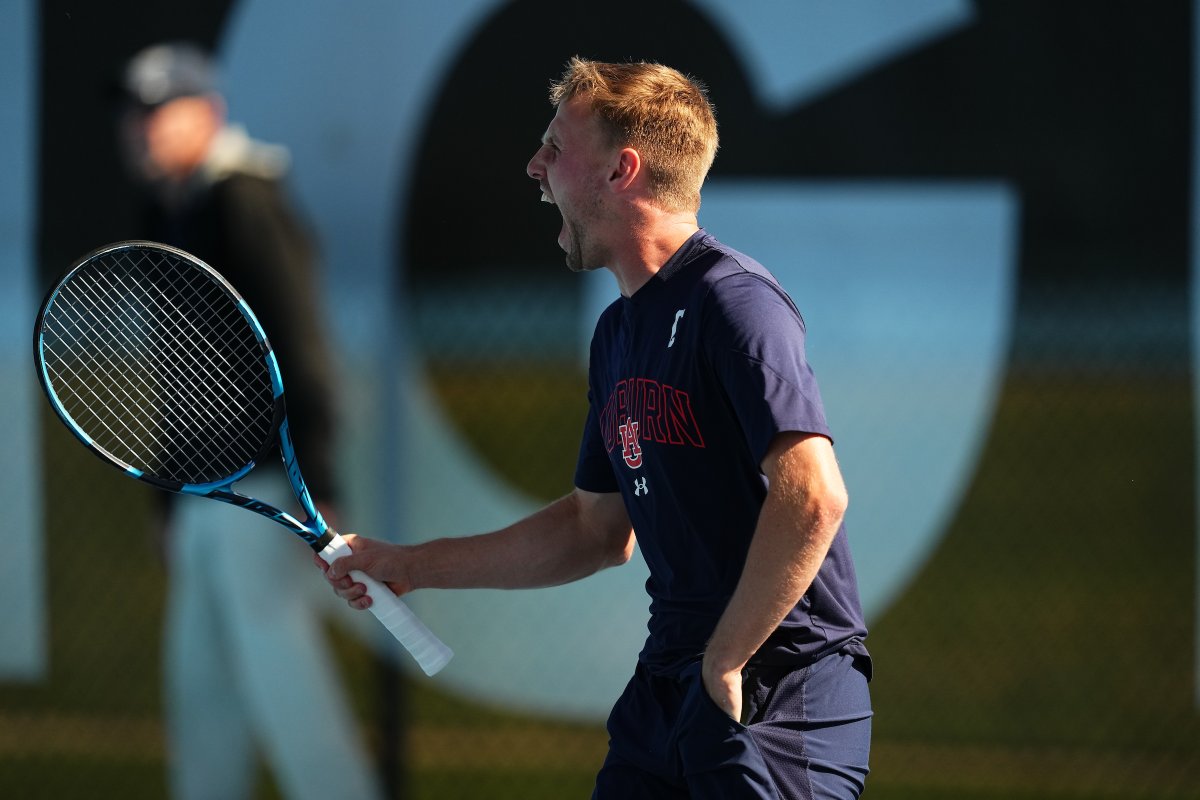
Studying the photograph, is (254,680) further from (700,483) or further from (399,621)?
(700,483)

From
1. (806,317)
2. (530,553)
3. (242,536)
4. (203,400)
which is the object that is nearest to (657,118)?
(530,553)

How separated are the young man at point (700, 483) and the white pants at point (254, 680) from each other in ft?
5.24

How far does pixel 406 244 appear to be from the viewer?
3797 mm

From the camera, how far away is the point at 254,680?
3.79 meters

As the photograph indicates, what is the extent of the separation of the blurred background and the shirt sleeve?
1877 mm

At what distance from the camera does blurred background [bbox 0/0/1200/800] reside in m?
3.79

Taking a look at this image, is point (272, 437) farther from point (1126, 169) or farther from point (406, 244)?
point (1126, 169)

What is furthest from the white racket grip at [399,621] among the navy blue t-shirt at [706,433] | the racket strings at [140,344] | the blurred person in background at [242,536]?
the blurred person in background at [242,536]

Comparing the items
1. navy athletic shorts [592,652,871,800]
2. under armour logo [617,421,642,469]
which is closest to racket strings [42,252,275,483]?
under armour logo [617,421,642,469]

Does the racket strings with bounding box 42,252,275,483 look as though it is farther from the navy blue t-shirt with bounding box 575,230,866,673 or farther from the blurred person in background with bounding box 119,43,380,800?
the navy blue t-shirt with bounding box 575,230,866,673

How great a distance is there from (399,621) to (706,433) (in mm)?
586

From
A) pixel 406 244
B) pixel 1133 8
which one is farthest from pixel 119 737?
pixel 1133 8

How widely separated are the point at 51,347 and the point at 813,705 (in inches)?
106

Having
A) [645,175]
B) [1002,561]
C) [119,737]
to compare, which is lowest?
[119,737]
